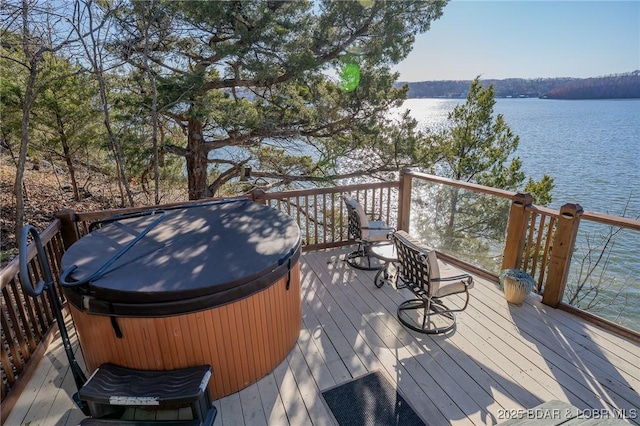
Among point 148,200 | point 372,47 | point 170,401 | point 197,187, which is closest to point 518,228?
point 170,401

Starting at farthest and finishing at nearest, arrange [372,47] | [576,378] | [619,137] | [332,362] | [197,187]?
[619,137], [197,187], [372,47], [332,362], [576,378]

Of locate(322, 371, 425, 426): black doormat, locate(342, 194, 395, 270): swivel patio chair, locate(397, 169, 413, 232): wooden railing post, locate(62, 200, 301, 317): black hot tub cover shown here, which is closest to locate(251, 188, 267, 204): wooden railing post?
locate(62, 200, 301, 317): black hot tub cover

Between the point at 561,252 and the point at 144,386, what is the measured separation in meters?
3.57

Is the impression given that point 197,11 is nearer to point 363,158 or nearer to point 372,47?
point 372,47

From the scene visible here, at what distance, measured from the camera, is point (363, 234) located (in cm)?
394

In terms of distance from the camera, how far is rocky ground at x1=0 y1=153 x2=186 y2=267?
8.50m

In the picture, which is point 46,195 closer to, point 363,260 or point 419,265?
point 363,260

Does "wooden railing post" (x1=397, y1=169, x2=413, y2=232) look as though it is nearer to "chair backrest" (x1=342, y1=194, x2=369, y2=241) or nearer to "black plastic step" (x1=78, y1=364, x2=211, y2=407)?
"chair backrest" (x1=342, y1=194, x2=369, y2=241)

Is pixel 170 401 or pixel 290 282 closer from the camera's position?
pixel 170 401

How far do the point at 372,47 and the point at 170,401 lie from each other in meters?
7.25

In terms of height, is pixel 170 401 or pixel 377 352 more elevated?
pixel 170 401

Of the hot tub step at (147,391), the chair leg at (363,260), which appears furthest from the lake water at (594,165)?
the hot tub step at (147,391)

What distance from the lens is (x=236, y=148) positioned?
31.4 ft

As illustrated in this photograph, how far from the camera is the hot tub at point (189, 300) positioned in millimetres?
2074
